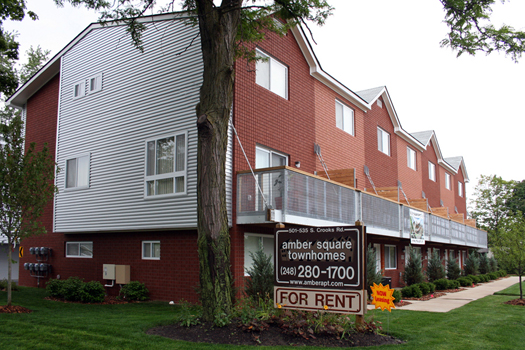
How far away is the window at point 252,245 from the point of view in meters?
14.0

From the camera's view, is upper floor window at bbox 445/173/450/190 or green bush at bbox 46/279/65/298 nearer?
green bush at bbox 46/279/65/298

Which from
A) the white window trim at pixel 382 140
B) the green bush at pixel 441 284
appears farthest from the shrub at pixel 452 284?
the white window trim at pixel 382 140

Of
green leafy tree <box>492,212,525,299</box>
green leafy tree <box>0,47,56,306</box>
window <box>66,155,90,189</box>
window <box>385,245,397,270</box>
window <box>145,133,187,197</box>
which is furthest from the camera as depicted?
window <box>385,245,397,270</box>

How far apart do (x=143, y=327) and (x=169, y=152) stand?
6.68 meters

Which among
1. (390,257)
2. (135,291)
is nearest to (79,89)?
(135,291)

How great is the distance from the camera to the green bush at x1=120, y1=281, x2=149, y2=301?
14.9 metres

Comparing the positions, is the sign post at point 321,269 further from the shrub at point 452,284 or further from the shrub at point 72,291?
the shrub at point 452,284

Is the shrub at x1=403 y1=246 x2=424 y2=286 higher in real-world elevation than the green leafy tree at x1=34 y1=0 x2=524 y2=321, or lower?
lower

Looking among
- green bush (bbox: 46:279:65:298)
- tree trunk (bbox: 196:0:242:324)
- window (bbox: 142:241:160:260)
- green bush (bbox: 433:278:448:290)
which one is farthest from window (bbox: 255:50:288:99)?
green bush (bbox: 433:278:448:290)

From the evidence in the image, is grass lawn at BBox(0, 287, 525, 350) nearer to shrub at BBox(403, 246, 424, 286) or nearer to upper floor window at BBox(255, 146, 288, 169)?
upper floor window at BBox(255, 146, 288, 169)

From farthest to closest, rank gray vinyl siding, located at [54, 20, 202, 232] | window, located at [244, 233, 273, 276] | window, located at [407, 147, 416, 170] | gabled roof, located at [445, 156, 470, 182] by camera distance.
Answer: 1. gabled roof, located at [445, 156, 470, 182]
2. window, located at [407, 147, 416, 170]
3. gray vinyl siding, located at [54, 20, 202, 232]
4. window, located at [244, 233, 273, 276]

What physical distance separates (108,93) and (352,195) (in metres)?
9.69

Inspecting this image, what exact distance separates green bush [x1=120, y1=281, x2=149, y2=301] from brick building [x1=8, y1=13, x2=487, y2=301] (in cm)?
31

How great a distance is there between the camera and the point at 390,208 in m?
20.0
